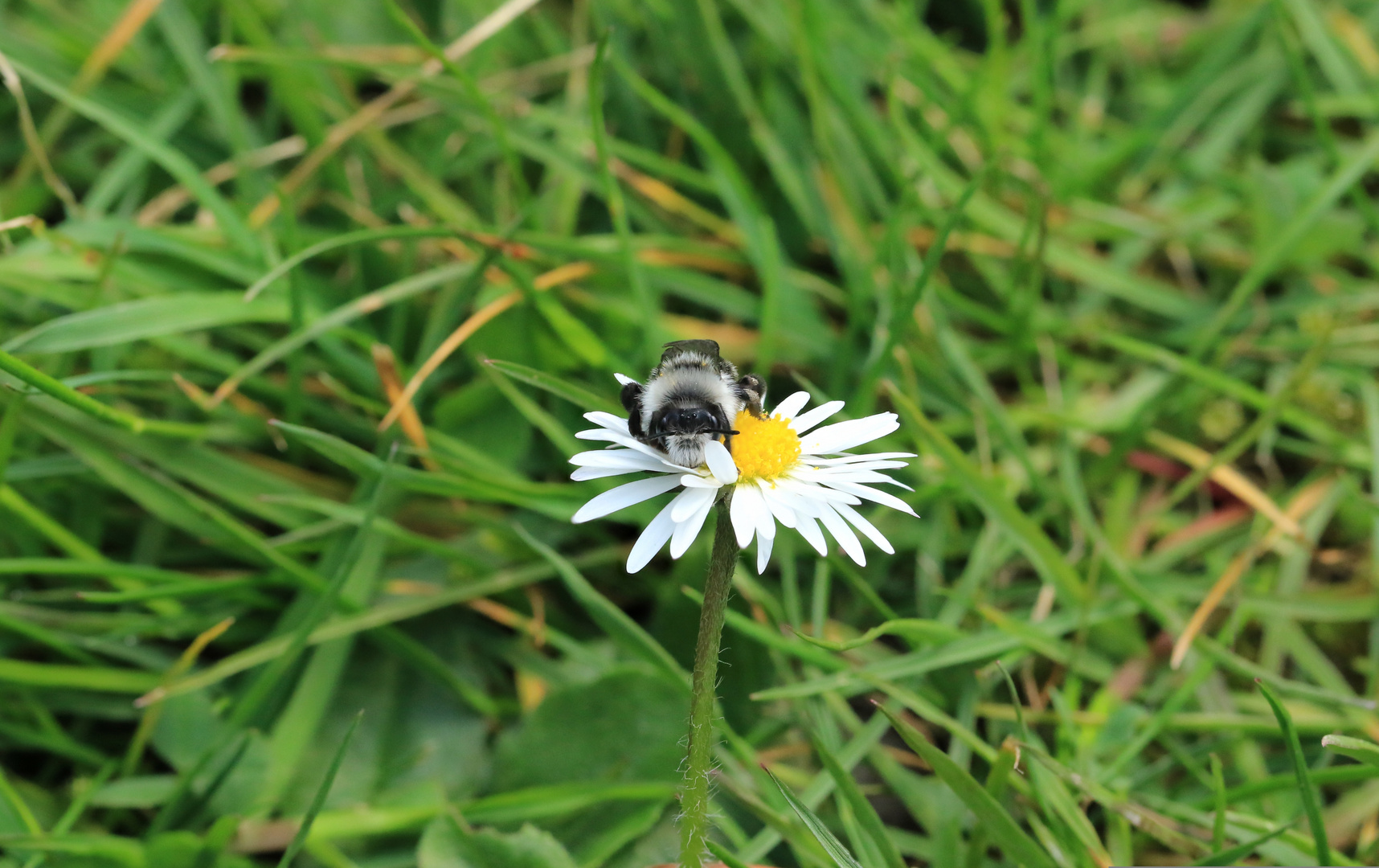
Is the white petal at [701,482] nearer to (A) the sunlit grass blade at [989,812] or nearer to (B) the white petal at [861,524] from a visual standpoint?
(B) the white petal at [861,524]

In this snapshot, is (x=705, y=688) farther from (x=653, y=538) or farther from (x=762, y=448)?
(x=762, y=448)

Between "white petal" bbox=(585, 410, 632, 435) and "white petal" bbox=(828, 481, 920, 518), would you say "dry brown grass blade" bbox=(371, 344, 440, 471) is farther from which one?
"white petal" bbox=(828, 481, 920, 518)

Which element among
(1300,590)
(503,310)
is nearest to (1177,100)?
(1300,590)

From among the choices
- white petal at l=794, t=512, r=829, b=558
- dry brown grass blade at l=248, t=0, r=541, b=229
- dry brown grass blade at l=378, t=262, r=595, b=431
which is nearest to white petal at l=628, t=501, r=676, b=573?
white petal at l=794, t=512, r=829, b=558

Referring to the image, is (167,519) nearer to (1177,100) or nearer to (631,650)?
(631,650)

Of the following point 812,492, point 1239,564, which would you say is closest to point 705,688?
point 812,492
